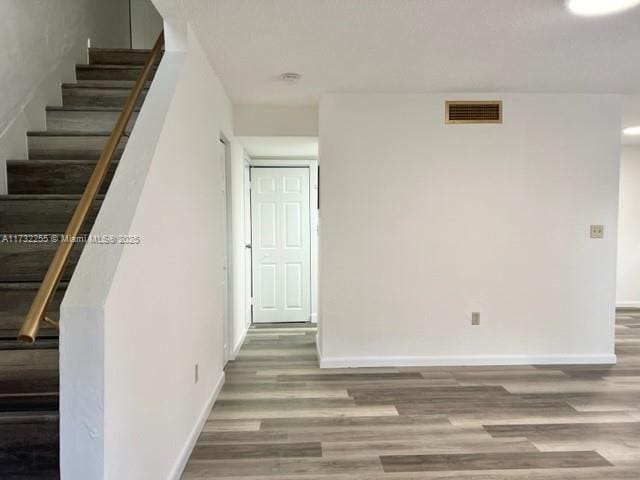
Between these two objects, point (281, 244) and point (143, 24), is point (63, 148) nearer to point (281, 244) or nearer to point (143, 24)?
point (143, 24)

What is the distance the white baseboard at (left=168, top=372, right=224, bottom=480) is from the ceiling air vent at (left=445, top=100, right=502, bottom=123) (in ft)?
9.41

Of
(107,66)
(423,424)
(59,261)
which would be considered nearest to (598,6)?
(423,424)

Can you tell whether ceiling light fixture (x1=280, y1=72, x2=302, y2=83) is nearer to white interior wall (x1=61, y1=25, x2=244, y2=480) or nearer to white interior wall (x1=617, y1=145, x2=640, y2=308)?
white interior wall (x1=61, y1=25, x2=244, y2=480)

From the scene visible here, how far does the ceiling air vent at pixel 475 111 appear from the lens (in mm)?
3395

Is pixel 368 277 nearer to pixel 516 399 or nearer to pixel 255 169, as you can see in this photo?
pixel 516 399

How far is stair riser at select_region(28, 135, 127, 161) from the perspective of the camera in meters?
2.39

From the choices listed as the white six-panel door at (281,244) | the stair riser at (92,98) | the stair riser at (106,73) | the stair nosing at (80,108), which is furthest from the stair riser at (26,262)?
the white six-panel door at (281,244)

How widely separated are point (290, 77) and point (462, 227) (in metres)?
1.89

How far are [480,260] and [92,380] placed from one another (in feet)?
10.1

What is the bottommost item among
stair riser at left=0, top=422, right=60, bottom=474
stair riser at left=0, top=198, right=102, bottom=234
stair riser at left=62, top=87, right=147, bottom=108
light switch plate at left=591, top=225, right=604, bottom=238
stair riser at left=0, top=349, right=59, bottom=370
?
stair riser at left=0, top=422, right=60, bottom=474

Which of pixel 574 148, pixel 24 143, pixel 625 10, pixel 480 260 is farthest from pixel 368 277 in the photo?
pixel 24 143

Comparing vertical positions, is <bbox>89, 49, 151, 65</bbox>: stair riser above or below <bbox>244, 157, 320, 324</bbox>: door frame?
above

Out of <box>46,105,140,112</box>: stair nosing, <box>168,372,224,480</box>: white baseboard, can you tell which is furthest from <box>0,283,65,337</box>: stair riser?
<box>46,105,140,112</box>: stair nosing

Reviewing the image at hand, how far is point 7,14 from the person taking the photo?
2.19 meters
